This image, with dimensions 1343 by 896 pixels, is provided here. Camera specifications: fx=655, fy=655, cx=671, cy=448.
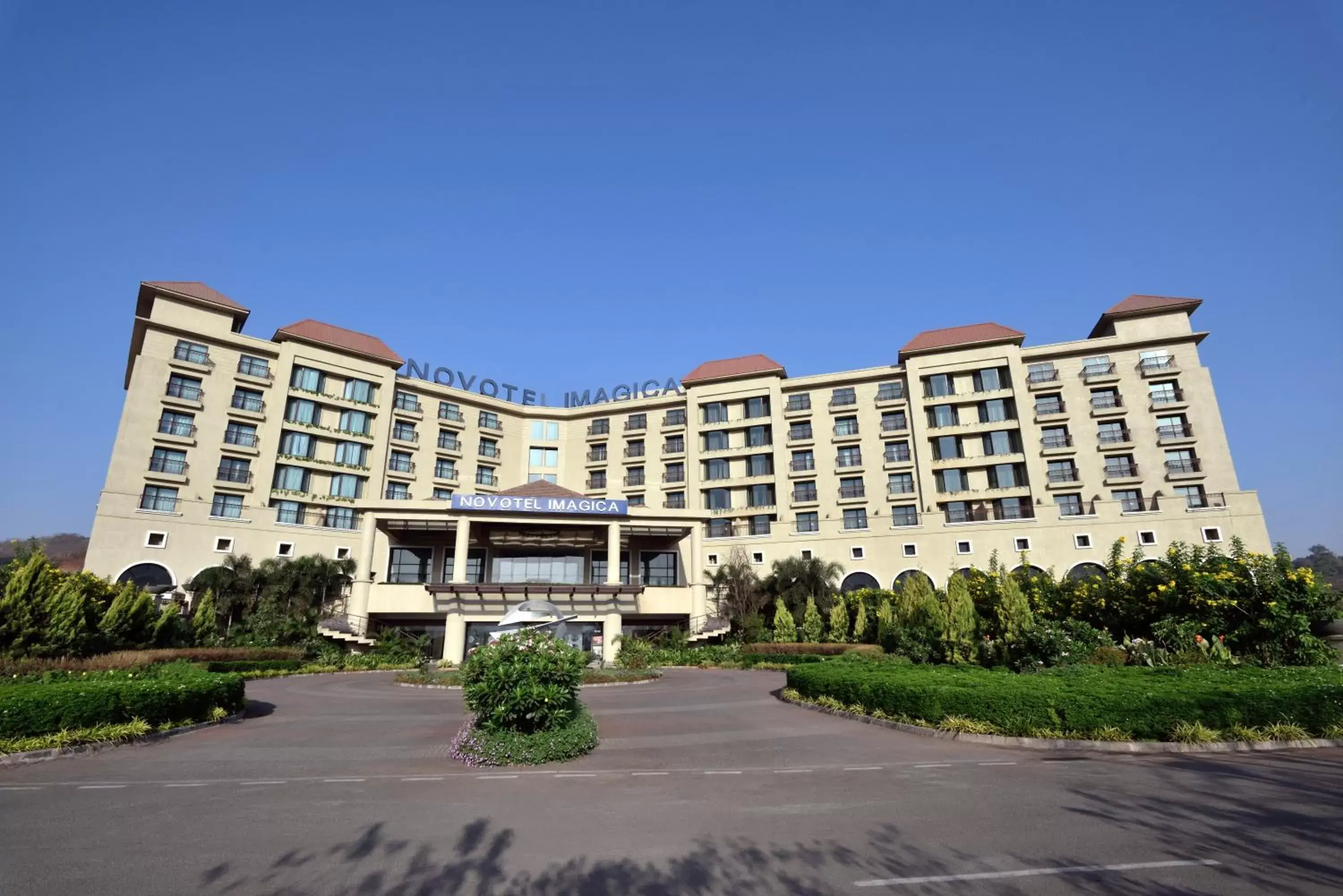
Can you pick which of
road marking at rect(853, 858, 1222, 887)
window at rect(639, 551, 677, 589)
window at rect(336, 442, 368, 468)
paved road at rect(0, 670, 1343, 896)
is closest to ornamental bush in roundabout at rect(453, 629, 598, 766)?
paved road at rect(0, 670, 1343, 896)

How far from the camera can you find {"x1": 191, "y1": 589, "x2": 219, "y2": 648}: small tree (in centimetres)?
3588

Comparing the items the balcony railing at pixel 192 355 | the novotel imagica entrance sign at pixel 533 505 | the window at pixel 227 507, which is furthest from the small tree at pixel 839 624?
the balcony railing at pixel 192 355

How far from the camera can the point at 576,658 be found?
12781 millimetres

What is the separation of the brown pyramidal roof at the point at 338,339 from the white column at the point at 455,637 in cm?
2894

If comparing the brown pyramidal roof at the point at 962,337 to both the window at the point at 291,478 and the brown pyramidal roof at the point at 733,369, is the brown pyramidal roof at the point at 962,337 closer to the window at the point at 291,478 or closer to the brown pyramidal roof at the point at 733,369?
the brown pyramidal roof at the point at 733,369

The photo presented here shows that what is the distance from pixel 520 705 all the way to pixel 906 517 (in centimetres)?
4766

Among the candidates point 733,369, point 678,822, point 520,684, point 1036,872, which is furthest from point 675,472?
point 1036,872

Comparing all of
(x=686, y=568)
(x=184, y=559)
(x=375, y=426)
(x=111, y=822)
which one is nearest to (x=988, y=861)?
(x=111, y=822)

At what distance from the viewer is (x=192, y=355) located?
51406mm

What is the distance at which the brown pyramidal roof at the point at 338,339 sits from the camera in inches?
2183

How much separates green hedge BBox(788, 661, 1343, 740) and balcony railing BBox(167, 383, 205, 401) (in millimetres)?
54599

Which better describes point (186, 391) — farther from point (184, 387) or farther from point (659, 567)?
point (659, 567)

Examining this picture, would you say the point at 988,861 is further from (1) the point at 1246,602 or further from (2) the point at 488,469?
(2) the point at 488,469

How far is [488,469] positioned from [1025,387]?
49.8m
